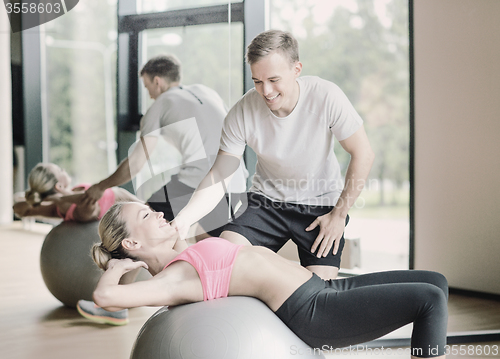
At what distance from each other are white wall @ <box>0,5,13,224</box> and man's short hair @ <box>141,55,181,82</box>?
3.56m

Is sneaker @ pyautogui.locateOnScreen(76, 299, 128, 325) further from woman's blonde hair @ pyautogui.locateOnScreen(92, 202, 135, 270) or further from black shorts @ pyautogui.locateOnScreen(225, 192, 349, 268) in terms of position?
woman's blonde hair @ pyautogui.locateOnScreen(92, 202, 135, 270)

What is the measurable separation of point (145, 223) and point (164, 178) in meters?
1.48

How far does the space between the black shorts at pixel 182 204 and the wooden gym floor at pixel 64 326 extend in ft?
1.76

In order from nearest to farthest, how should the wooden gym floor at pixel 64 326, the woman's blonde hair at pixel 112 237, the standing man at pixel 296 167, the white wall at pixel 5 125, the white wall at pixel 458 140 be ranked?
the woman's blonde hair at pixel 112 237 → the standing man at pixel 296 167 → the wooden gym floor at pixel 64 326 → the white wall at pixel 458 140 → the white wall at pixel 5 125

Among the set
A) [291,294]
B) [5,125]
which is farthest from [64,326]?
[5,125]

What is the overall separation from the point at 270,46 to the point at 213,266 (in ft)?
2.42

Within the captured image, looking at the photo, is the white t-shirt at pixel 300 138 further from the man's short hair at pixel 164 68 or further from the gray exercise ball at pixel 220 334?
the man's short hair at pixel 164 68

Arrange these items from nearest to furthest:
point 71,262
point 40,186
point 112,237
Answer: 1. point 112,237
2. point 71,262
3. point 40,186

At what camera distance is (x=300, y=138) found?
5.99ft

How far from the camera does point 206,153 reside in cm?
273

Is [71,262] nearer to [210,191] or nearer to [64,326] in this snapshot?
[64,326]

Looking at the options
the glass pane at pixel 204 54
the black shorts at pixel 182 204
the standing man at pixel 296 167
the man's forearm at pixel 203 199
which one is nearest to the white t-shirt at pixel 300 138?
the standing man at pixel 296 167

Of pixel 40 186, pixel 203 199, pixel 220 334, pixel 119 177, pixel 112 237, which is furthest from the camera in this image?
pixel 119 177

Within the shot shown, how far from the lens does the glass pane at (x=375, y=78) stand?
312cm
